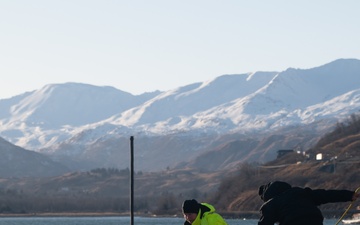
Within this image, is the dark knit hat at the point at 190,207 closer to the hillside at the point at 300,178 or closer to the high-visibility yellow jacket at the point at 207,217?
the high-visibility yellow jacket at the point at 207,217

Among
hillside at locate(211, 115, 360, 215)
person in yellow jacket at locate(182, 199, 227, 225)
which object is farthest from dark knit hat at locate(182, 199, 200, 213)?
hillside at locate(211, 115, 360, 215)

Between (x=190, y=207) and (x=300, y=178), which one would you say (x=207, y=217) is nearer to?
(x=190, y=207)

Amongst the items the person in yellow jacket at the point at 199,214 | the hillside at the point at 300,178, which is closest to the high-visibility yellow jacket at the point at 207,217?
the person in yellow jacket at the point at 199,214

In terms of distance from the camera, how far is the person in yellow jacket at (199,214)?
53.9 feet

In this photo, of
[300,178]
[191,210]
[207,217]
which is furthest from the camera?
[300,178]

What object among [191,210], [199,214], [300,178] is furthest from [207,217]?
[300,178]

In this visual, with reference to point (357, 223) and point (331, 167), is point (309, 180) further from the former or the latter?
point (357, 223)

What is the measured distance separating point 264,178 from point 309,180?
14.8 meters

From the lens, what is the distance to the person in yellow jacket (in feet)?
53.9

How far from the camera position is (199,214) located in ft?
54.4

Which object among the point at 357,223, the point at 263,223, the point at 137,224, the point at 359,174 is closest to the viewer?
the point at 263,223

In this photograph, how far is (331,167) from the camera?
183m

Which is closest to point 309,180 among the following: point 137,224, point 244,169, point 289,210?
point 244,169

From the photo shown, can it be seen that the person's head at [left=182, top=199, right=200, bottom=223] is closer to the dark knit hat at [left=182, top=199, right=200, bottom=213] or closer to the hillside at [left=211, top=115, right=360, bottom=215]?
the dark knit hat at [left=182, top=199, right=200, bottom=213]
